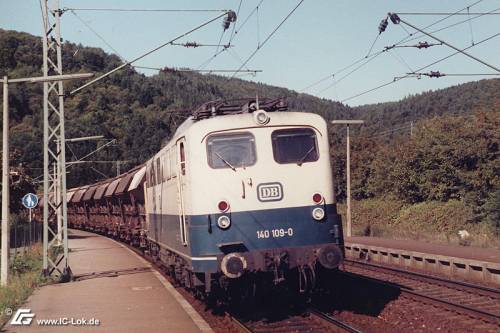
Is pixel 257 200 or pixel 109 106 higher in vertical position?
pixel 109 106

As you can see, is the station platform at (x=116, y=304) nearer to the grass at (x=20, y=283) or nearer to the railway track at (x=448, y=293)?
the grass at (x=20, y=283)

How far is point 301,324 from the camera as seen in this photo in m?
11.2

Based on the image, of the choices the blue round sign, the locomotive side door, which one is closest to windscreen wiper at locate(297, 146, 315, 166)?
the locomotive side door

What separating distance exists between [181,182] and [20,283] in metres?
6.97

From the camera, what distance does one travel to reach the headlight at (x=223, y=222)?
10.7m

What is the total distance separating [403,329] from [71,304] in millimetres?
6981

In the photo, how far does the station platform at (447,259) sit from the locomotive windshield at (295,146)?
8.25 meters

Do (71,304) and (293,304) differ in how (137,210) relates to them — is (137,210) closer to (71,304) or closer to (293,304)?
(71,304)

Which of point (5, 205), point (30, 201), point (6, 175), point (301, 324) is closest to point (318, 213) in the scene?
point (301, 324)

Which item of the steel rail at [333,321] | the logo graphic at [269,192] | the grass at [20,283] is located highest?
the logo graphic at [269,192]

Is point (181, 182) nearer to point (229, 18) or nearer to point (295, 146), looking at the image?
point (295, 146)

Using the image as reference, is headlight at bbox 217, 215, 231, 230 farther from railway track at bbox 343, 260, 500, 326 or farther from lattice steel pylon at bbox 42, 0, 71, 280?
lattice steel pylon at bbox 42, 0, 71, 280

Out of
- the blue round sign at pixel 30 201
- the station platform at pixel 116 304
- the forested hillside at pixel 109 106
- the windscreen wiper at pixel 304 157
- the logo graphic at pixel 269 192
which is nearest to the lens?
the station platform at pixel 116 304

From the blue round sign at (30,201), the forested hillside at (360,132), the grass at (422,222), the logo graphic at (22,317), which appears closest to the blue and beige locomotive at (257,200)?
the forested hillside at (360,132)
